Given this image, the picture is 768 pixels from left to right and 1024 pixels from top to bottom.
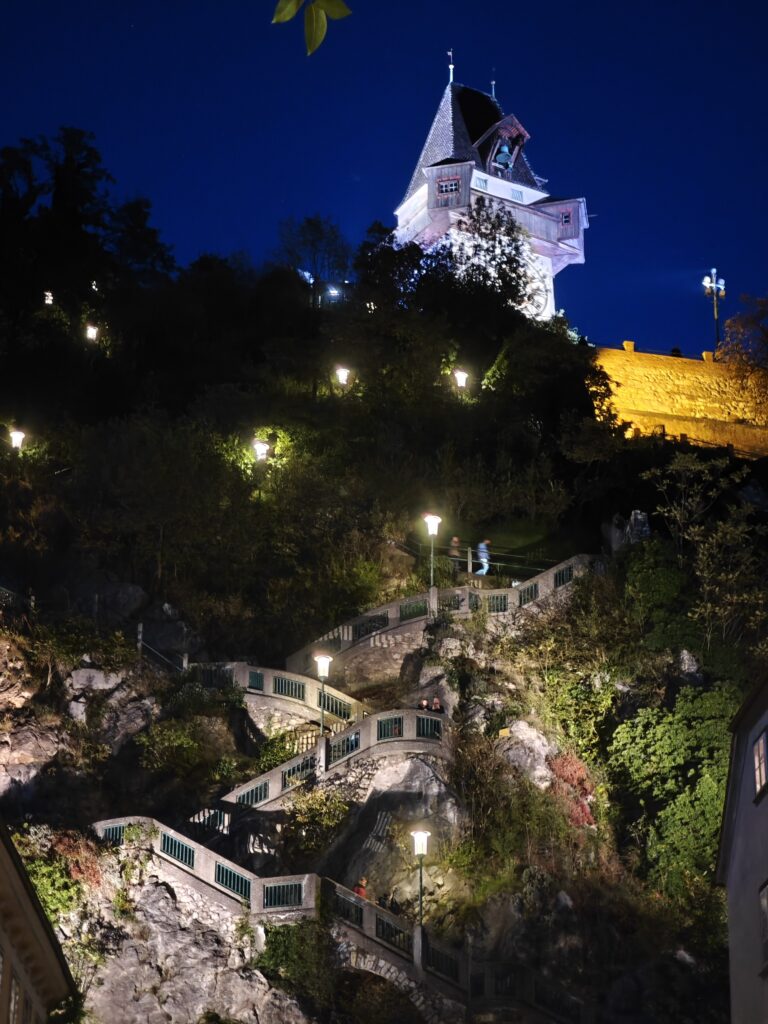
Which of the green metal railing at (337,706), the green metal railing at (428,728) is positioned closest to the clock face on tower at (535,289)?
the green metal railing at (337,706)

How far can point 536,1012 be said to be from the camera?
1029 inches

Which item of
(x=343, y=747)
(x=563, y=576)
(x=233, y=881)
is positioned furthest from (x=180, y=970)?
(x=563, y=576)

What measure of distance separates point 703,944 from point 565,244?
178 feet

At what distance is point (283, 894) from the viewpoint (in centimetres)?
2734

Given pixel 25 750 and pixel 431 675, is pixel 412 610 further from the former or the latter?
pixel 25 750

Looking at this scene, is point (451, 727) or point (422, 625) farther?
point (422, 625)

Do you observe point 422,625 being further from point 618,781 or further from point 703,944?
point 703,944

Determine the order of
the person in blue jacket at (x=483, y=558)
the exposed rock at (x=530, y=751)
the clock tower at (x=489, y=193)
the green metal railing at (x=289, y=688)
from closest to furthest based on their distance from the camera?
1. the exposed rock at (x=530, y=751)
2. the green metal railing at (x=289, y=688)
3. the person in blue jacket at (x=483, y=558)
4. the clock tower at (x=489, y=193)

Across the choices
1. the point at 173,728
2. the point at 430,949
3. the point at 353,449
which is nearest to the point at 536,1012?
the point at 430,949

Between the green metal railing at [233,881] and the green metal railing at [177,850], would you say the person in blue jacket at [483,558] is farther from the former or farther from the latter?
the green metal railing at [177,850]

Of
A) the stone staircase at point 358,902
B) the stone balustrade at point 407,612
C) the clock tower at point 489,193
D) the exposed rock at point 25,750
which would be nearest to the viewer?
the stone staircase at point 358,902

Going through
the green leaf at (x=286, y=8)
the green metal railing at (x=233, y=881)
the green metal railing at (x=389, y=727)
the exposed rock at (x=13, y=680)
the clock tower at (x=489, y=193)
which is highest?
the clock tower at (x=489, y=193)

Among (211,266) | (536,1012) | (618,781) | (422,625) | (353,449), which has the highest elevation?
(211,266)

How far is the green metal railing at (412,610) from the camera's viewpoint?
36.0 meters
